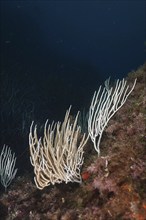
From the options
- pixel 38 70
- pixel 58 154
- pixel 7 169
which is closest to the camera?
pixel 58 154

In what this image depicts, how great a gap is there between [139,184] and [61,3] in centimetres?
9324

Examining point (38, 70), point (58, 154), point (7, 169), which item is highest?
point (58, 154)

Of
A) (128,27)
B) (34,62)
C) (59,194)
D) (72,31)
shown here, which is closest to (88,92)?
(34,62)

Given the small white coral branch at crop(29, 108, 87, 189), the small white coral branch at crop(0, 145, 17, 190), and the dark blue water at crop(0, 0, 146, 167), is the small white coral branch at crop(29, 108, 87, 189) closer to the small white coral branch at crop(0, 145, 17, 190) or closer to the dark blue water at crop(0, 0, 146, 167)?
the small white coral branch at crop(0, 145, 17, 190)

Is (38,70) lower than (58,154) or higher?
lower

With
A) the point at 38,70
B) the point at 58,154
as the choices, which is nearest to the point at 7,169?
the point at 58,154

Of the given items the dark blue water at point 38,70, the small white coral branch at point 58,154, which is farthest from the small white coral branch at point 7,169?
the dark blue water at point 38,70

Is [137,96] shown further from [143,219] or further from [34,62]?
[34,62]

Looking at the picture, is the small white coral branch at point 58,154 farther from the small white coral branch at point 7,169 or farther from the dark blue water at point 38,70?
the dark blue water at point 38,70

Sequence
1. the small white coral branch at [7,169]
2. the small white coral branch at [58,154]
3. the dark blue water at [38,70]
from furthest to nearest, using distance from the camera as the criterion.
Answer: the dark blue water at [38,70], the small white coral branch at [7,169], the small white coral branch at [58,154]

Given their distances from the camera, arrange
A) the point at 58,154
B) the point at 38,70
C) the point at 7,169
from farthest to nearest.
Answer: the point at 38,70
the point at 7,169
the point at 58,154

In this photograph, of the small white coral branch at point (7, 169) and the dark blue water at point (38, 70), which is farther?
the dark blue water at point (38, 70)

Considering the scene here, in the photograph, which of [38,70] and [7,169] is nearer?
[7,169]

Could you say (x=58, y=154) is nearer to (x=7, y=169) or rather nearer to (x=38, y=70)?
(x=7, y=169)
